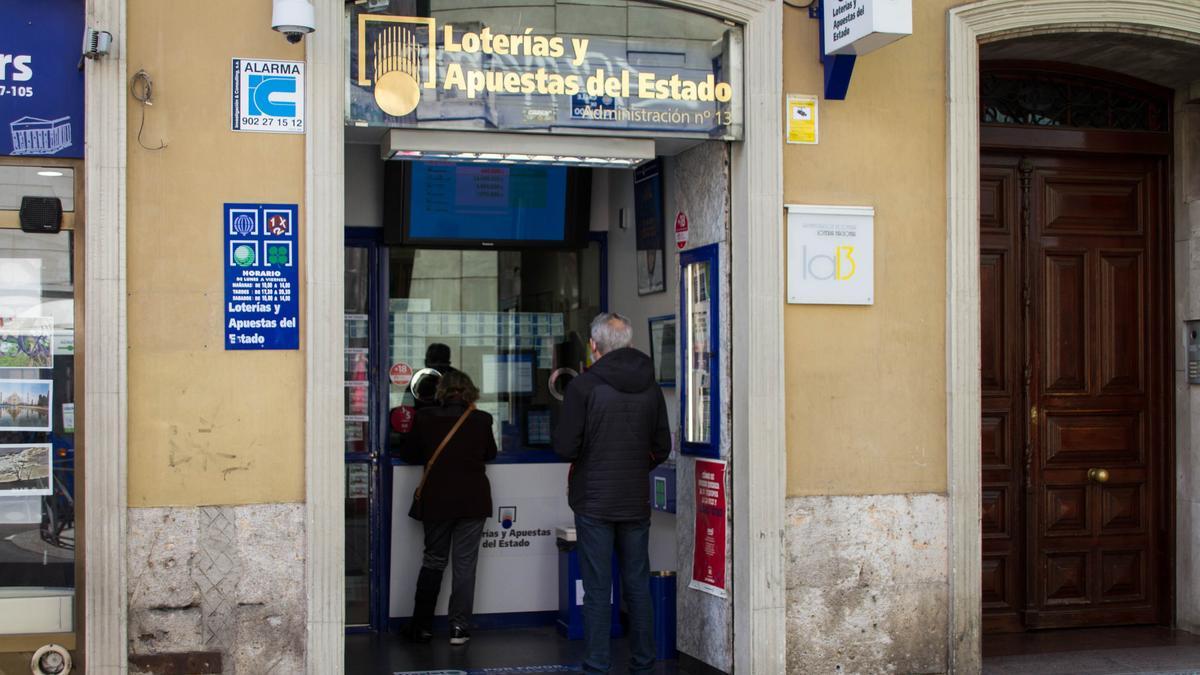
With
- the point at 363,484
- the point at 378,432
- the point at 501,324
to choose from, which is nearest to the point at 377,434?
the point at 378,432

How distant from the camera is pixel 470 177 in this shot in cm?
890

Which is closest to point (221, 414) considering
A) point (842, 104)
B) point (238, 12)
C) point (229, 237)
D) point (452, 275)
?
point (229, 237)

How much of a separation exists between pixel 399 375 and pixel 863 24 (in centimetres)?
385

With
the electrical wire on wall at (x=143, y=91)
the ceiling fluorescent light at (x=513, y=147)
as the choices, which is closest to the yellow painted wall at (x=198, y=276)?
the electrical wire on wall at (x=143, y=91)

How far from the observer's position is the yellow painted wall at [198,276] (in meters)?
6.31

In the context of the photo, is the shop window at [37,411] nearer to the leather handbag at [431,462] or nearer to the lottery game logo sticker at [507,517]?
the leather handbag at [431,462]

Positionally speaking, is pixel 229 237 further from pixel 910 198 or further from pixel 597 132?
pixel 910 198

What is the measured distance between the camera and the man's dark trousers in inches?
275

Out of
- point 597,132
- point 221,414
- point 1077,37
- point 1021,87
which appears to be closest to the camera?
point 221,414

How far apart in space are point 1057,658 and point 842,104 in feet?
11.3

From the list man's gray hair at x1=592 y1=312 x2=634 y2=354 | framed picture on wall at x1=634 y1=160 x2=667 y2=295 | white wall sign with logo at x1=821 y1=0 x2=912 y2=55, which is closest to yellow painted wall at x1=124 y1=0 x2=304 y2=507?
man's gray hair at x1=592 y1=312 x2=634 y2=354

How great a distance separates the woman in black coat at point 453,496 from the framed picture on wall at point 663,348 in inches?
44.0

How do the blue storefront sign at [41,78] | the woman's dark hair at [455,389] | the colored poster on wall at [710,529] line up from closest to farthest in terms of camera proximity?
1. the blue storefront sign at [41,78]
2. the colored poster on wall at [710,529]
3. the woman's dark hair at [455,389]

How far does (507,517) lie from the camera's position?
29.3 feet
